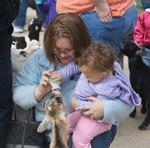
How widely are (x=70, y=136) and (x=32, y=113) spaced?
1.00ft

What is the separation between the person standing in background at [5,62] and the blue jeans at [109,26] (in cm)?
67

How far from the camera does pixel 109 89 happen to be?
2566 millimetres

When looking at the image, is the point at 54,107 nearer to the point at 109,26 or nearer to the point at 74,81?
the point at 74,81

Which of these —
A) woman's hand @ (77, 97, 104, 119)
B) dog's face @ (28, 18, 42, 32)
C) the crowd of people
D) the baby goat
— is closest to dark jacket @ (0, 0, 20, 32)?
the crowd of people

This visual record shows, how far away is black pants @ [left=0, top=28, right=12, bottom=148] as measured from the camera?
264cm

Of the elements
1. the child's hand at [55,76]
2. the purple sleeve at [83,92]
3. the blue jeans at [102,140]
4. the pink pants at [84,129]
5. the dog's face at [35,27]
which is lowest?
the dog's face at [35,27]

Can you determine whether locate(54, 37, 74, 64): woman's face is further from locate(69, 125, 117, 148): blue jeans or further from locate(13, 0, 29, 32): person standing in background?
locate(13, 0, 29, 32): person standing in background

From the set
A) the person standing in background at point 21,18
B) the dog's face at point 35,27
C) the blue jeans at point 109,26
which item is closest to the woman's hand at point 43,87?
the blue jeans at point 109,26

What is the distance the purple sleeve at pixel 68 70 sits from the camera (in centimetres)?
273

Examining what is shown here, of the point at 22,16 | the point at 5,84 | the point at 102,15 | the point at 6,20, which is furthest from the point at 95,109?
the point at 22,16

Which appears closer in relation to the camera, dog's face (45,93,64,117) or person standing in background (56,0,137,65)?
dog's face (45,93,64,117)

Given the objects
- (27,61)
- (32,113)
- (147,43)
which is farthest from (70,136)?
(147,43)

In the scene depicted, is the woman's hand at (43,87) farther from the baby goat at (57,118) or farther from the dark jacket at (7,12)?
the dark jacket at (7,12)

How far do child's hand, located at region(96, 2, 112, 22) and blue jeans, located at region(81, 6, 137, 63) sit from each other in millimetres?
30
